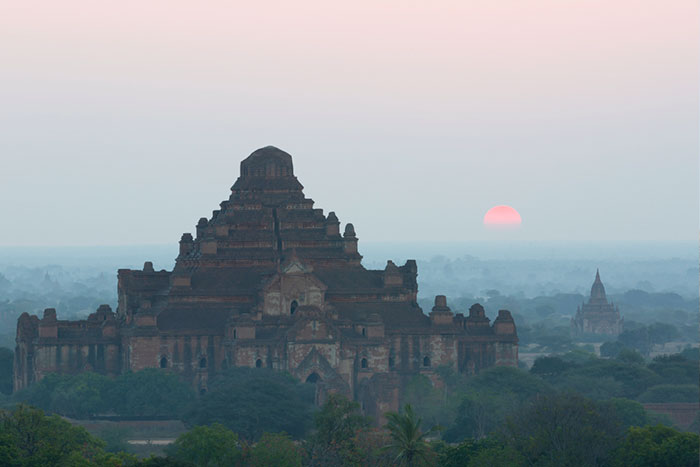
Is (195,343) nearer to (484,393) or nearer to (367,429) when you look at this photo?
(484,393)

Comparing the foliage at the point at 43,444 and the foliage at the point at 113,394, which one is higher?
the foliage at the point at 113,394

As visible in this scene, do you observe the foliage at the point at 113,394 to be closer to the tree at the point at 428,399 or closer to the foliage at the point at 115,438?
the foliage at the point at 115,438

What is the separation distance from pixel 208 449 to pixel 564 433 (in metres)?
17.5

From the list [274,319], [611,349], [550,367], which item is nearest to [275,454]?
[274,319]

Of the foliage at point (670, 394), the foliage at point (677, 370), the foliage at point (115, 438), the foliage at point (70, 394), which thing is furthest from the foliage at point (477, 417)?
the foliage at point (70, 394)

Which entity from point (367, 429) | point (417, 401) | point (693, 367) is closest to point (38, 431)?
point (367, 429)

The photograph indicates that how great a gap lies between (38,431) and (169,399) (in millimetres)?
28701

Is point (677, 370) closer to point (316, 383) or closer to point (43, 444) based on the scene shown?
point (316, 383)

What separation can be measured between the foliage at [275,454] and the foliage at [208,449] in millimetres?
1123

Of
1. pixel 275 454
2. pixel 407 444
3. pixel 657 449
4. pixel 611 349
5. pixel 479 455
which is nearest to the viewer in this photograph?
pixel 657 449

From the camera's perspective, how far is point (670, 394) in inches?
4592

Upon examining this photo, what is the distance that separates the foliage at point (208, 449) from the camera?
85.4m

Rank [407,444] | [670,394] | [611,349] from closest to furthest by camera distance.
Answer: [407,444] → [670,394] → [611,349]

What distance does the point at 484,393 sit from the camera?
109500 mm
